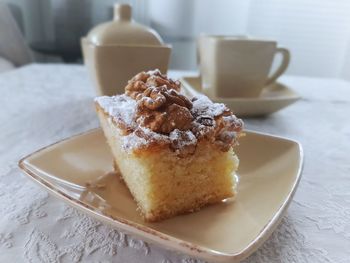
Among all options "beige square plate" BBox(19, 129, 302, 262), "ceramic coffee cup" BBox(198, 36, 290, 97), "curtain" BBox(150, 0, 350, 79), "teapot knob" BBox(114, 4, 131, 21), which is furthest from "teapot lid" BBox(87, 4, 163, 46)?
"curtain" BBox(150, 0, 350, 79)

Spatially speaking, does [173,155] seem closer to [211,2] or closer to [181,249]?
[181,249]

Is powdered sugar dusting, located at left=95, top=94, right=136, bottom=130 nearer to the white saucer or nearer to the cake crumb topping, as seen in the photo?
the cake crumb topping

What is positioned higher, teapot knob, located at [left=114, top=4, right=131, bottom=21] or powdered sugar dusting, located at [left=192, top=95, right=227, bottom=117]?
teapot knob, located at [left=114, top=4, right=131, bottom=21]

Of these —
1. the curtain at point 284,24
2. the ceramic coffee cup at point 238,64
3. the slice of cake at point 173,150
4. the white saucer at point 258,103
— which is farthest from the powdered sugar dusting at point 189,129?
the curtain at point 284,24

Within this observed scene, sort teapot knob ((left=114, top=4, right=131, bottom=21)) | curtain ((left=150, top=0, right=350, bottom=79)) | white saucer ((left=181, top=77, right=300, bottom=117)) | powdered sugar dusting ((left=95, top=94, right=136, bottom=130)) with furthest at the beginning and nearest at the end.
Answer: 1. curtain ((left=150, top=0, right=350, bottom=79))
2. teapot knob ((left=114, top=4, right=131, bottom=21))
3. white saucer ((left=181, top=77, right=300, bottom=117))
4. powdered sugar dusting ((left=95, top=94, right=136, bottom=130))

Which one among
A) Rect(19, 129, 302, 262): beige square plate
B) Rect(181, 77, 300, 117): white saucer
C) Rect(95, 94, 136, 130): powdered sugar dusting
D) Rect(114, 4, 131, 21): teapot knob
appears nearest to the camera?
Rect(19, 129, 302, 262): beige square plate

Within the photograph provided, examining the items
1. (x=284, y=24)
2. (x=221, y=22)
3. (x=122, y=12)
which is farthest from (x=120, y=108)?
(x=284, y=24)
